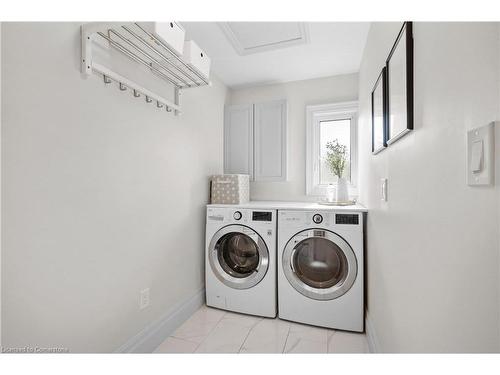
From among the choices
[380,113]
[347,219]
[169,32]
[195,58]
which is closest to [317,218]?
[347,219]

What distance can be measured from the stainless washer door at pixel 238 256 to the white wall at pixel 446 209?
1143 mm

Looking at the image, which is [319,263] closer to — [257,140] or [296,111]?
[257,140]

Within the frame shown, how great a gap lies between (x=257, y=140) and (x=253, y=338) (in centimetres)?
190

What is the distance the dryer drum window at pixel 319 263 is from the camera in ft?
6.52

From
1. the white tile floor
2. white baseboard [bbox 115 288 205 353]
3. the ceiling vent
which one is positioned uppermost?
the ceiling vent

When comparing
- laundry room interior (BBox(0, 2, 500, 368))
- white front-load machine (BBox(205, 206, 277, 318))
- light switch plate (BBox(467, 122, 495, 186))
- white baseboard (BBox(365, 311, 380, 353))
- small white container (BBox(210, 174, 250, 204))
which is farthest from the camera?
small white container (BBox(210, 174, 250, 204))

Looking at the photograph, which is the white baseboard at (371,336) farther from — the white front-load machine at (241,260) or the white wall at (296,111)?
the white wall at (296,111)

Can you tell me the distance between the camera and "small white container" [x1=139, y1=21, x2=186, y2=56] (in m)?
1.15

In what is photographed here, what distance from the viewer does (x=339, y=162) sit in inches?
96.8

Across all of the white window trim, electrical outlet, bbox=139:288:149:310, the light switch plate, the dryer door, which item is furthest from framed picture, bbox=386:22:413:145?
electrical outlet, bbox=139:288:149:310

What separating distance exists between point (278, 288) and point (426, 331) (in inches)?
55.4

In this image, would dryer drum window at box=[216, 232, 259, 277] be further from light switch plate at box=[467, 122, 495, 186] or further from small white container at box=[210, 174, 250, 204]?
light switch plate at box=[467, 122, 495, 186]
